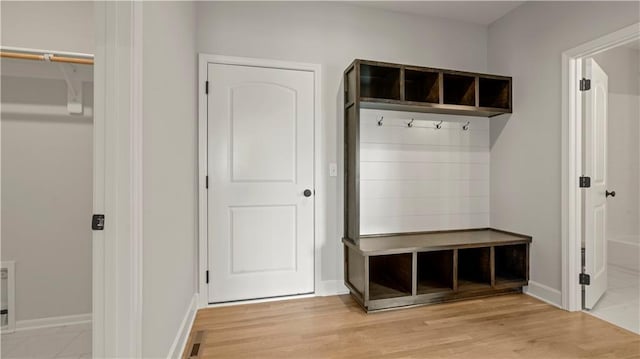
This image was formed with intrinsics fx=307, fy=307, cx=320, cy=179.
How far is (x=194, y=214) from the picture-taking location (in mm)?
2541

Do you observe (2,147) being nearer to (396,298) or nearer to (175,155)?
(175,155)

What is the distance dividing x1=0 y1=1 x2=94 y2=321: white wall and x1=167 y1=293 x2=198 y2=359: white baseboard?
70cm

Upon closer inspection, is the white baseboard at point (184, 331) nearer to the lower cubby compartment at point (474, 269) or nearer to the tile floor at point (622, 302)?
the lower cubby compartment at point (474, 269)

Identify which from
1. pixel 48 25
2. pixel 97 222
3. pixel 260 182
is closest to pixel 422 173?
pixel 260 182

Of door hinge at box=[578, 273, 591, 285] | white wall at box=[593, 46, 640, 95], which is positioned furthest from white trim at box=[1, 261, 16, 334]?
white wall at box=[593, 46, 640, 95]

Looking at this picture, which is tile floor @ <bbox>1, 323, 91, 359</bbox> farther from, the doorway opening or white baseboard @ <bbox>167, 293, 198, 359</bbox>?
white baseboard @ <bbox>167, 293, 198, 359</bbox>

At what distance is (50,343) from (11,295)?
44 cm

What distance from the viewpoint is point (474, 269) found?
9.62 ft

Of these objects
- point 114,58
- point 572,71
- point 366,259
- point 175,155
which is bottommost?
point 366,259

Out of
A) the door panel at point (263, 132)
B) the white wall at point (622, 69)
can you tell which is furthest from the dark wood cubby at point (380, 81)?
the white wall at point (622, 69)

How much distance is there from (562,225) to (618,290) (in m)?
1.15

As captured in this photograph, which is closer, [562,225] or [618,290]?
[562,225]

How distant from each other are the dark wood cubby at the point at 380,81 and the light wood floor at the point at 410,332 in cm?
185

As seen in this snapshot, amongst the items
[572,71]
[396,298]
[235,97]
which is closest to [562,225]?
[572,71]
